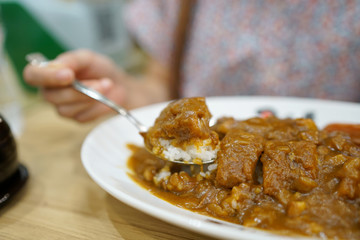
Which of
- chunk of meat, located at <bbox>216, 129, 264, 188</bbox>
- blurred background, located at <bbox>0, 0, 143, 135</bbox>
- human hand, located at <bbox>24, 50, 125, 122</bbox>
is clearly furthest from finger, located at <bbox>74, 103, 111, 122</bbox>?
blurred background, located at <bbox>0, 0, 143, 135</bbox>

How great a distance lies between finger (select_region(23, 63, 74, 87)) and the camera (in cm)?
164

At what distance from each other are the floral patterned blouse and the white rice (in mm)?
1390

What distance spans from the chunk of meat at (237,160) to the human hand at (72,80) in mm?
1018

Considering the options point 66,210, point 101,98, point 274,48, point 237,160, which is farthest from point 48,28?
point 237,160

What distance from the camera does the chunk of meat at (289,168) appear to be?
1083 millimetres

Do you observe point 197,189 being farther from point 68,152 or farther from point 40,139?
point 40,139

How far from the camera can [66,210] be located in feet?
4.27

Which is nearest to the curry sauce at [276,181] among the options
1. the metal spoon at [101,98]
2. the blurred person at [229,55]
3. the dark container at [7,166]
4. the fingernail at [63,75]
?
the metal spoon at [101,98]

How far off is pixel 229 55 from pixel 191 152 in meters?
1.46

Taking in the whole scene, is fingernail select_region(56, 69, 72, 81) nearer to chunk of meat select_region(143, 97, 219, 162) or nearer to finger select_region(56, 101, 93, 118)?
finger select_region(56, 101, 93, 118)

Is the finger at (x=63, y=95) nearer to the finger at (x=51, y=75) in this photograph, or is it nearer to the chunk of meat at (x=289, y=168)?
the finger at (x=51, y=75)

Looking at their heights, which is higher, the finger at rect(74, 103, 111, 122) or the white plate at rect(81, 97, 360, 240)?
the white plate at rect(81, 97, 360, 240)

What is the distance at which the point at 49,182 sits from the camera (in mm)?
1546

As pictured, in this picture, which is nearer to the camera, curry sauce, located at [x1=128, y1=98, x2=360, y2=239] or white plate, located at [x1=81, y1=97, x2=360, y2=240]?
white plate, located at [x1=81, y1=97, x2=360, y2=240]
